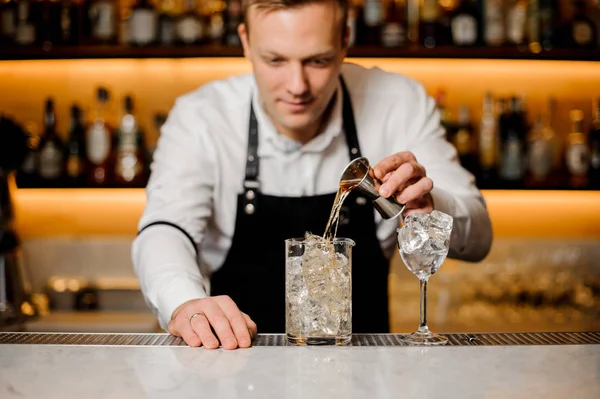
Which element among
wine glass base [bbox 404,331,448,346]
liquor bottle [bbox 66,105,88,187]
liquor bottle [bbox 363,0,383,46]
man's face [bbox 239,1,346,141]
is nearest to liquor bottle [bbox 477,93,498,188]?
liquor bottle [bbox 363,0,383,46]

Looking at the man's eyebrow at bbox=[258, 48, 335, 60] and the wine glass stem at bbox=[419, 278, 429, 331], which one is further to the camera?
the man's eyebrow at bbox=[258, 48, 335, 60]

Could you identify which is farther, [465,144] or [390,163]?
[465,144]

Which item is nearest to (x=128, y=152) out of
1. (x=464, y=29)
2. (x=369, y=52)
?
(x=369, y=52)

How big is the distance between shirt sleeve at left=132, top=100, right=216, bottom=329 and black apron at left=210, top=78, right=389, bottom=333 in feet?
0.36

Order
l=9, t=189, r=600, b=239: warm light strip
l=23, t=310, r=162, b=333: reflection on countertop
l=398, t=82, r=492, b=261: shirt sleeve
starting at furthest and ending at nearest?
1. l=9, t=189, r=600, b=239: warm light strip
2. l=23, t=310, r=162, b=333: reflection on countertop
3. l=398, t=82, r=492, b=261: shirt sleeve

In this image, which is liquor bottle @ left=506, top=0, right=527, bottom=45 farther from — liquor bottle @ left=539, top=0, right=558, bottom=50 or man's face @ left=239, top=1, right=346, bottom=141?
man's face @ left=239, top=1, right=346, bottom=141

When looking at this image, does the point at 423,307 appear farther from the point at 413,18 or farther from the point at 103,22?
the point at 103,22

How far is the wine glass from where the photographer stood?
116 centimetres

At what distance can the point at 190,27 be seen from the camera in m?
2.87

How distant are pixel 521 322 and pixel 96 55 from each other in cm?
181

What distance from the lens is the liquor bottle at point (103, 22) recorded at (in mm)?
2896

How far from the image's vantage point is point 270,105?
173cm

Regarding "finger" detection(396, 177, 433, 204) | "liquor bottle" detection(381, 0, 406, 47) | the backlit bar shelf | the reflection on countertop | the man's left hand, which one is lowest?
the reflection on countertop

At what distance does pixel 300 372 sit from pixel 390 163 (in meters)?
0.47
